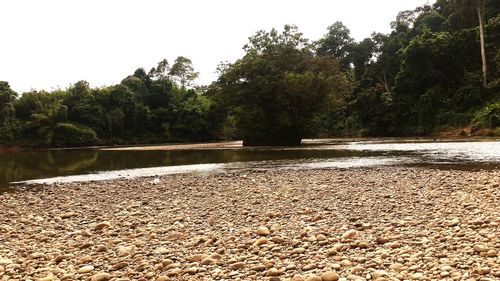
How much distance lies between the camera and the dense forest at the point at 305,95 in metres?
45.8

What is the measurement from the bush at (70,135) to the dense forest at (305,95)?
17 cm

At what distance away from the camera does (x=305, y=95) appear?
146 ft

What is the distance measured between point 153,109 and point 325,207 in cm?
7682

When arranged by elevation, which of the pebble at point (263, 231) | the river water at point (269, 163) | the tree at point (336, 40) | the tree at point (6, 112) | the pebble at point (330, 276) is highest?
the tree at point (336, 40)

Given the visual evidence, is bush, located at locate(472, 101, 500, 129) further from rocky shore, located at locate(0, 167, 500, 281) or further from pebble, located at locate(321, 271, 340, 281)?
pebble, located at locate(321, 271, 340, 281)

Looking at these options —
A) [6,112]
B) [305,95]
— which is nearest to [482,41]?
[305,95]

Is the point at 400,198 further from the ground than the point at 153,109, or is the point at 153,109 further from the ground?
the point at 153,109

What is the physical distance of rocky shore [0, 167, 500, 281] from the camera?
5.28m

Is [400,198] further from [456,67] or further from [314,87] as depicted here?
[456,67]

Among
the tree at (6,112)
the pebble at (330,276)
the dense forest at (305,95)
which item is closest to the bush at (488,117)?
the dense forest at (305,95)

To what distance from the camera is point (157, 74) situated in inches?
3627

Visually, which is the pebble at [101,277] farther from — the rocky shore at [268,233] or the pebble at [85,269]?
the pebble at [85,269]

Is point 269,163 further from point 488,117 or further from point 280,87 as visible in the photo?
point 488,117

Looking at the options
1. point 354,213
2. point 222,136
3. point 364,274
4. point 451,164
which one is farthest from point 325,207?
point 222,136
